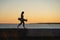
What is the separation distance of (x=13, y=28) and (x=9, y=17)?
0.76 m

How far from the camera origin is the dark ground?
1.07 meters

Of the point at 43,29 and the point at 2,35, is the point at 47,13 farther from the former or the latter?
the point at 2,35

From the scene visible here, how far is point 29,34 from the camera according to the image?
3.53ft

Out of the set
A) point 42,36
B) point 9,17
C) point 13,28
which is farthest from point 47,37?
point 9,17

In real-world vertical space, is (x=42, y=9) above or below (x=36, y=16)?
above

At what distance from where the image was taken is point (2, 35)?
3.54 feet

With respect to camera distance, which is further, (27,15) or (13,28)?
(27,15)

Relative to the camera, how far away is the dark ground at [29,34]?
107 cm

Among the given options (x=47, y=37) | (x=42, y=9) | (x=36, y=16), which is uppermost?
(x=42, y=9)

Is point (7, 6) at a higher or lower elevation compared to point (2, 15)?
higher

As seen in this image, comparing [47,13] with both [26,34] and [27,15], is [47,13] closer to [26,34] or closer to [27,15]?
[27,15]

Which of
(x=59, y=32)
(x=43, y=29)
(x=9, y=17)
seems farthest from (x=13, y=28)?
(x=9, y=17)

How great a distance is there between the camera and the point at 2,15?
1.81m

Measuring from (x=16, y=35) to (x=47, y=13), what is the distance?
0.90 meters
